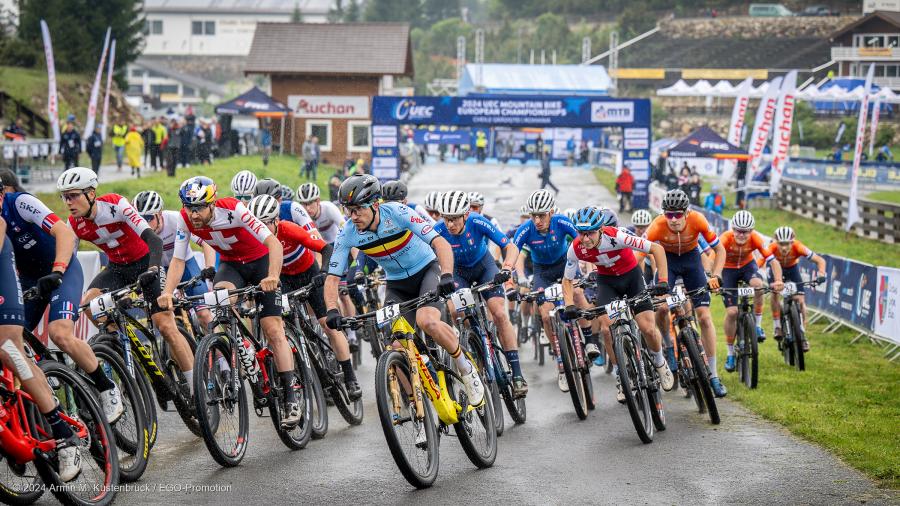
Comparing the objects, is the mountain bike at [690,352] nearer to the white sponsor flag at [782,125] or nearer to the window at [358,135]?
the white sponsor flag at [782,125]

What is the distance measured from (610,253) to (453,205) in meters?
1.77

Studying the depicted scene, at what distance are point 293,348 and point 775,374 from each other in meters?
7.74

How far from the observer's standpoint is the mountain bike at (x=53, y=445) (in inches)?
265

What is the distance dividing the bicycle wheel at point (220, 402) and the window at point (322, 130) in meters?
46.6

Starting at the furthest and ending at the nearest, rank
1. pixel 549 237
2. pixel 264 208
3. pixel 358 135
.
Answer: pixel 358 135
pixel 549 237
pixel 264 208

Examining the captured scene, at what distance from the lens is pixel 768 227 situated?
1435 inches

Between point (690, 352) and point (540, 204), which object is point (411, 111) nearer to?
→ point (540, 204)

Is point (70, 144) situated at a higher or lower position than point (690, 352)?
higher

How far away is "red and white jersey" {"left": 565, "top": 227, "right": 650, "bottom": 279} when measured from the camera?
10.9 m

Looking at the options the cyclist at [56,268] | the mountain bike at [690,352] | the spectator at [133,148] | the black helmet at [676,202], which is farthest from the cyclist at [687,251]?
the spectator at [133,148]

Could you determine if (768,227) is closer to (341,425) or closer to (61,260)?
(341,425)

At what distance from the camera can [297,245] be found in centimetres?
1120

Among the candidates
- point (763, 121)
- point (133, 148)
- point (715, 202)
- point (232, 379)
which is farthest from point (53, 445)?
point (763, 121)

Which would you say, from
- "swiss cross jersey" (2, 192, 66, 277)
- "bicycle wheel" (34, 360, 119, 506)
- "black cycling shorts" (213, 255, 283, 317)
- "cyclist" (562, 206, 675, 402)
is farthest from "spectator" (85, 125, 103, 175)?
"bicycle wheel" (34, 360, 119, 506)
